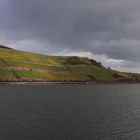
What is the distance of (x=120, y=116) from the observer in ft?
207

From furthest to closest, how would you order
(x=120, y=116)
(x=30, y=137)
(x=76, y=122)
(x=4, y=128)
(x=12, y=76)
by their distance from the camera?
(x=12, y=76) < (x=120, y=116) < (x=76, y=122) < (x=4, y=128) < (x=30, y=137)

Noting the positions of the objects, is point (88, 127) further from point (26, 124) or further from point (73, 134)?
point (26, 124)

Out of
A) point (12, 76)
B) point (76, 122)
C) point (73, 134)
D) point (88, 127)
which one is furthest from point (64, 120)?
point (12, 76)

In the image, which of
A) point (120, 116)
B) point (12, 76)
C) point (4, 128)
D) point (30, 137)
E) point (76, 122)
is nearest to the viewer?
point (30, 137)

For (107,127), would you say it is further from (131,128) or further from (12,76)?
(12,76)

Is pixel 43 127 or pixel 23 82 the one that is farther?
pixel 23 82

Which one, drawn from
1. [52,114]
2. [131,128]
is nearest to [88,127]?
[131,128]

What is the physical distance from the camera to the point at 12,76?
190125 millimetres

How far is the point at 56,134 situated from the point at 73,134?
92.0 inches

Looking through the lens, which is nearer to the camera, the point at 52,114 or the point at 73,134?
the point at 73,134

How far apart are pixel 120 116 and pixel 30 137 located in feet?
83.1

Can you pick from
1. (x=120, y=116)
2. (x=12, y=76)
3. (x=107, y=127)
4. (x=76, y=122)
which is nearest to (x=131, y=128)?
(x=107, y=127)

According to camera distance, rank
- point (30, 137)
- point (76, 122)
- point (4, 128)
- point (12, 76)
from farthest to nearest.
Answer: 1. point (12, 76)
2. point (76, 122)
3. point (4, 128)
4. point (30, 137)

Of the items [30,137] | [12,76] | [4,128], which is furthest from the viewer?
[12,76]
